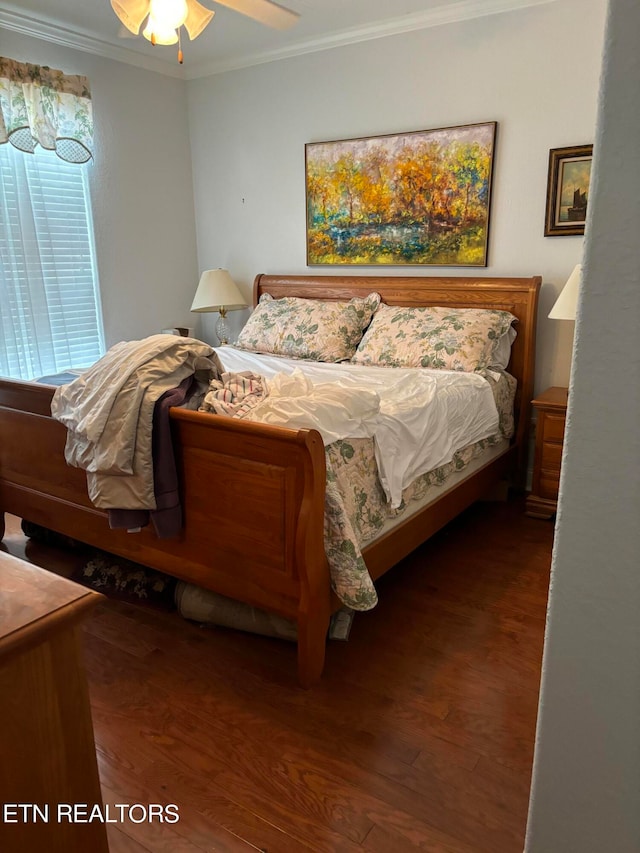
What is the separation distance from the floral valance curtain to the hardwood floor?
261 cm

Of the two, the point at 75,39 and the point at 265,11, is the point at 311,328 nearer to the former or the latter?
the point at 265,11

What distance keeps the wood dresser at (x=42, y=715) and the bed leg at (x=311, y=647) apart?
1067 mm

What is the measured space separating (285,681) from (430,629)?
0.60m

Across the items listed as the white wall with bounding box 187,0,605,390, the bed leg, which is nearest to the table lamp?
the white wall with bounding box 187,0,605,390

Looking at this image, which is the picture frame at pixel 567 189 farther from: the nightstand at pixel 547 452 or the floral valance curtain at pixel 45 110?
the floral valance curtain at pixel 45 110

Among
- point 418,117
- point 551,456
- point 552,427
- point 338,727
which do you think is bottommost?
point 338,727

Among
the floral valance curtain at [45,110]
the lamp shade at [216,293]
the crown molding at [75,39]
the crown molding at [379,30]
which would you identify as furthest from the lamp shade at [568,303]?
the crown molding at [75,39]

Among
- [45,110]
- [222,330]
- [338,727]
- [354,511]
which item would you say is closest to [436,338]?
[354,511]

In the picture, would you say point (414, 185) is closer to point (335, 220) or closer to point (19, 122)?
point (335, 220)

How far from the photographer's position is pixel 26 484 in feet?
9.05

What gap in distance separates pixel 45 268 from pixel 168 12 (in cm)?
193

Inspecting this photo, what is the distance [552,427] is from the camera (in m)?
3.14

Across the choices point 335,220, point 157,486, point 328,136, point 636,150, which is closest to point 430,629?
point 157,486

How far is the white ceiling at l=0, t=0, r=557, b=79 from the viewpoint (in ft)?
10.8
